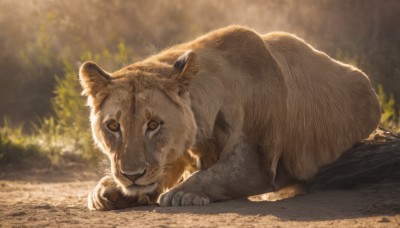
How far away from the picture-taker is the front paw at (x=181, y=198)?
499cm

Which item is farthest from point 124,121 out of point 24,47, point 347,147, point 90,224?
point 24,47

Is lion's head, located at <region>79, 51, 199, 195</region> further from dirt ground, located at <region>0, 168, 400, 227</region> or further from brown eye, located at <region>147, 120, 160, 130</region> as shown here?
dirt ground, located at <region>0, 168, 400, 227</region>

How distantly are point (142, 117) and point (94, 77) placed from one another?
55 centimetres

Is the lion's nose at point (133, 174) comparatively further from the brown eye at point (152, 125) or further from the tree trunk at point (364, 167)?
the tree trunk at point (364, 167)

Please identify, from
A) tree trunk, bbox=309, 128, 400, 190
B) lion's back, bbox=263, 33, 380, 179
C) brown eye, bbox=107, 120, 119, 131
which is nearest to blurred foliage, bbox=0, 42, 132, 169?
lion's back, bbox=263, 33, 380, 179

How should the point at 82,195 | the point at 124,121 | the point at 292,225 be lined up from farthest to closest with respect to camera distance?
the point at 82,195
the point at 124,121
the point at 292,225

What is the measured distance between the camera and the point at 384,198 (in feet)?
16.8

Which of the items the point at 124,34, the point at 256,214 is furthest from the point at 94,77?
the point at 124,34

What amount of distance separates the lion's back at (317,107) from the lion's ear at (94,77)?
161 cm

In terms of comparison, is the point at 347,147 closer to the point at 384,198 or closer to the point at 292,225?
the point at 384,198

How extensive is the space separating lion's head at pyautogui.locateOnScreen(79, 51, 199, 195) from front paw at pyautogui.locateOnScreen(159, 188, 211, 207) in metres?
0.15

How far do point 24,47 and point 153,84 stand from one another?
1252cm

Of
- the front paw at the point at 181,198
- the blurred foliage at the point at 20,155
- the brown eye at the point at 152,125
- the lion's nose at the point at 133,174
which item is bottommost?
the front paw at the point at 181,198

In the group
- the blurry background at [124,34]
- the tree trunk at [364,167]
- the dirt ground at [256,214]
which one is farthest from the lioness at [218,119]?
the blurry background at [124,34]
